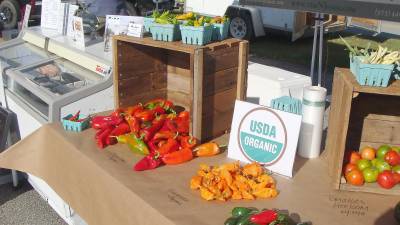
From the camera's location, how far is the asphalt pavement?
3.48 metres

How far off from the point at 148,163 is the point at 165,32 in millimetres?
709

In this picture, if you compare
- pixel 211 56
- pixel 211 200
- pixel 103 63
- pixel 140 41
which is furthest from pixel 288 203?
pixel 103 63

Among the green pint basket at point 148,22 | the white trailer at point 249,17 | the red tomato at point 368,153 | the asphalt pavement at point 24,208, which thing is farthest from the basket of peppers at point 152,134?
the white trailer at point 249,17


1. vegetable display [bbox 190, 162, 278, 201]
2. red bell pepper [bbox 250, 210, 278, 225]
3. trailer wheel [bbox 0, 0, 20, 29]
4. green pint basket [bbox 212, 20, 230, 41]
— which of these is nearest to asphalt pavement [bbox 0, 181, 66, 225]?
vegetable display [bbox 190, 162, 278, 201]

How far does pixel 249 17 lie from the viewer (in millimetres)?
10594

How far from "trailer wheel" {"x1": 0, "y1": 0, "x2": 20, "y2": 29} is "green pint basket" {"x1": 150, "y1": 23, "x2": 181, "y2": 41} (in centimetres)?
945

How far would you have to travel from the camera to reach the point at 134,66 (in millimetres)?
2623

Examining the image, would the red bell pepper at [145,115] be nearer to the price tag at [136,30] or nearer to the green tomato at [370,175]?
the price tag at [136,30]

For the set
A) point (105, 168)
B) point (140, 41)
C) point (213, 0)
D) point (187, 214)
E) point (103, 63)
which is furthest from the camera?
point (213, 0)

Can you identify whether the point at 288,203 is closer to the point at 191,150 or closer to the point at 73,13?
the point at 191,150

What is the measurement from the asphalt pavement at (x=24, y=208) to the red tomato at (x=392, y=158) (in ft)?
8.56

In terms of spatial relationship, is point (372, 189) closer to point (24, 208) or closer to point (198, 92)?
point (198, 92)

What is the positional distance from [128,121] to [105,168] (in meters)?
0.42

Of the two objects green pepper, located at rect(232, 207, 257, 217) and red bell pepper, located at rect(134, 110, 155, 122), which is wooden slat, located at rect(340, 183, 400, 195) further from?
red bell pepper, located at rect(134, 110, 155, 122)
